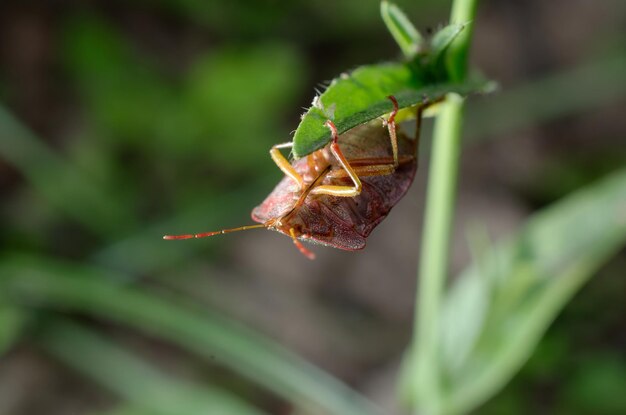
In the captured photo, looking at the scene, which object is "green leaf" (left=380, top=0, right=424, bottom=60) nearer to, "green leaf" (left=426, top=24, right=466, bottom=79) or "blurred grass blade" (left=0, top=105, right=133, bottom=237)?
"green leaf" (left=426, top=24, right=466, bottom=79)

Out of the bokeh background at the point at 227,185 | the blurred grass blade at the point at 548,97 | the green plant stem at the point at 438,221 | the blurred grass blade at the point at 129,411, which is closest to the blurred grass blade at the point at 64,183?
the bokeh background at the point at 227,185

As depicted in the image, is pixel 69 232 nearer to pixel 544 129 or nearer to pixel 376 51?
pixel 376 51

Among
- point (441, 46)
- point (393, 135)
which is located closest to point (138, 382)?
point (393, 135)

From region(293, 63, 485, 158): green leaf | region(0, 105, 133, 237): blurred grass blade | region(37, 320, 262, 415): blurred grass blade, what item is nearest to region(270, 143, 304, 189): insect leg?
region(293, 63, 485, 158): green leaf

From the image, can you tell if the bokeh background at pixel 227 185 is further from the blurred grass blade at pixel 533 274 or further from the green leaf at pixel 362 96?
the green leaf at pixel 362 96

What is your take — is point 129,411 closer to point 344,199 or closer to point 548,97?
point 344,199

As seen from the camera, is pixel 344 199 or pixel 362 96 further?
pixel 344 199

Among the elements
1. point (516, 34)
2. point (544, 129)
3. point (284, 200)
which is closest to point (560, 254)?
point (284, 200)
